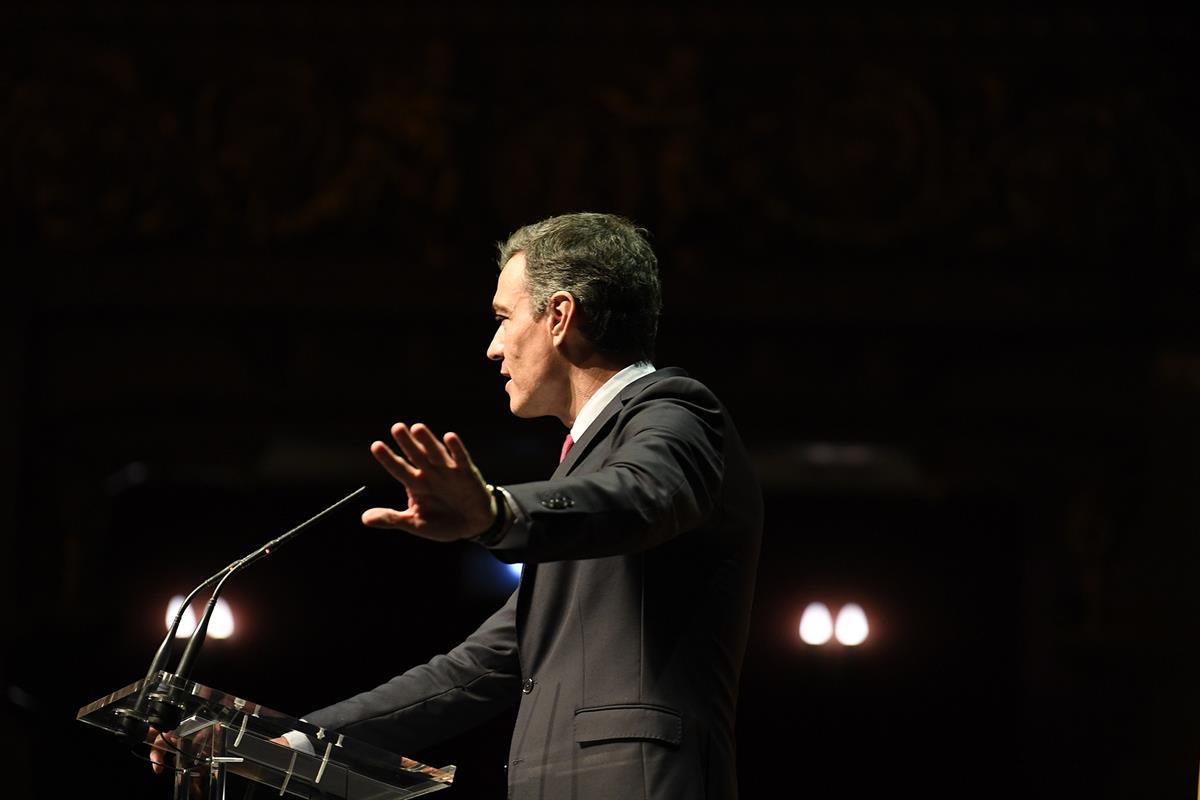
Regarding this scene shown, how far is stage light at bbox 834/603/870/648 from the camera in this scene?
16.8 ft

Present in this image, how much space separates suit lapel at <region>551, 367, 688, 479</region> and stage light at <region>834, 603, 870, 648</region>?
326 centimetres

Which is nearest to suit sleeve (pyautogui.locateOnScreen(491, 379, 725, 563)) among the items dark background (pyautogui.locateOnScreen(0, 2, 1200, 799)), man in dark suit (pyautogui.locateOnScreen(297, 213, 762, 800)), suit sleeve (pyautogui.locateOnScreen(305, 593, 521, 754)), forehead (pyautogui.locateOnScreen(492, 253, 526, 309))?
man in dark suit (pyautogui.locateOnScreen(297, 213, 762, 800))

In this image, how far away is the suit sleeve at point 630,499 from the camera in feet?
5.03

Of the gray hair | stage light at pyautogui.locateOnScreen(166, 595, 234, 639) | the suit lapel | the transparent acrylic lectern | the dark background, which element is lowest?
the transparent acrylic lectern

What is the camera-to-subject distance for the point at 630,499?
158 centimetres

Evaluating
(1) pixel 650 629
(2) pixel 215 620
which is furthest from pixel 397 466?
(2) pixel 215 620

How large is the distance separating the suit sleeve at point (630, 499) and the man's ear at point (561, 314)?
11.0 inches

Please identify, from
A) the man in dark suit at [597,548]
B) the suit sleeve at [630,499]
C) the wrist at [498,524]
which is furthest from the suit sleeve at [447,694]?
the wrist at [498,524]

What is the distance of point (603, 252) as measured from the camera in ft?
6.90

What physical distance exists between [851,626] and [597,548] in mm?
3731

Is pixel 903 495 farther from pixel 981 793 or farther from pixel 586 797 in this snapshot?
pixel 586 797

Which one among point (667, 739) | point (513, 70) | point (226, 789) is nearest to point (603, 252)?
point (667, 739)

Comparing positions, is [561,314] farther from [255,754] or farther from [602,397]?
[255,754]

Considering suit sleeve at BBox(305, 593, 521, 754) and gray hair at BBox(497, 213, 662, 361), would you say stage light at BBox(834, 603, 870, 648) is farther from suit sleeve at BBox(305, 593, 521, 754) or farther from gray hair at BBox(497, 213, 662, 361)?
gray hair at BBox(497, 213, 662, 361)
